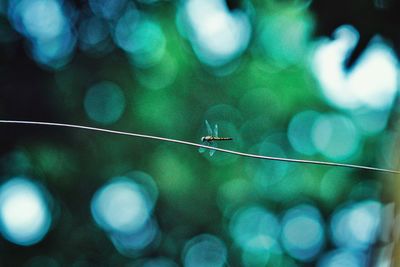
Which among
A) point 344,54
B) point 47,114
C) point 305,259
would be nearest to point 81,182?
point 47,114

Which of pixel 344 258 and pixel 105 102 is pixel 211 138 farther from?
pixel 344 258

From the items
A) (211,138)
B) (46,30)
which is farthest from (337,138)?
(46,30)

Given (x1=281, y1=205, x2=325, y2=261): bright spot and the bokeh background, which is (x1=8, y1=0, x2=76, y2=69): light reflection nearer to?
the bokeh background

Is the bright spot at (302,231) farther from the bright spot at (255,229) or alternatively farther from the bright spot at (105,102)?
the bright spot at (105,102)

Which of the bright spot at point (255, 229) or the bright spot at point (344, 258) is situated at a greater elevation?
the bright spot at point (255, 229)

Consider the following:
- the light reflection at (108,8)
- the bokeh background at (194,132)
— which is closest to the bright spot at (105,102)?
the bokeh background at (194,132)

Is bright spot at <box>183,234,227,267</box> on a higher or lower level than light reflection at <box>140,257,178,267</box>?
higher

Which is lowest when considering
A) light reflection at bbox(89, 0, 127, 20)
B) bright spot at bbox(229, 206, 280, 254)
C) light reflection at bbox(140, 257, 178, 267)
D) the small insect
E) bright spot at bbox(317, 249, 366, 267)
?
light reflection at bbox(140, 257, 178, 267)

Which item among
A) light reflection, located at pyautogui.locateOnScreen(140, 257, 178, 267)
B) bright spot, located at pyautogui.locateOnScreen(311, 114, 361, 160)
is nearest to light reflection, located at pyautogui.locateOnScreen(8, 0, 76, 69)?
light reflection, located at pyautogui.locateOnScreen(140, 257, 178, 267)
